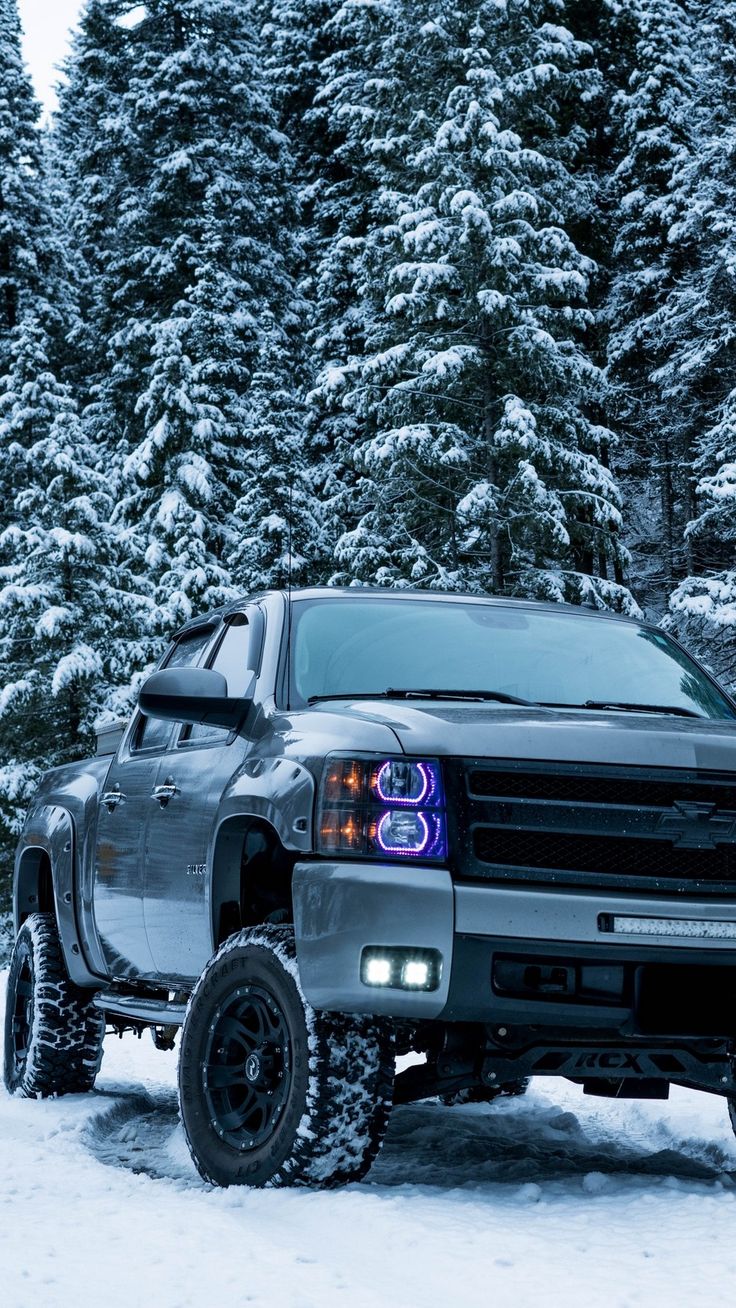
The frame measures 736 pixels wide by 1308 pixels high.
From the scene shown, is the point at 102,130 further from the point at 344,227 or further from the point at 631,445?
the point at 631,445

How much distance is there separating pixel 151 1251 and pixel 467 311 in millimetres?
21247

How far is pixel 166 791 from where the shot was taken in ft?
19.0

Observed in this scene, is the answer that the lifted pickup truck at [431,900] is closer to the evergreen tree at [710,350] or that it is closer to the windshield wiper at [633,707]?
the windshield wiper at [633,707]

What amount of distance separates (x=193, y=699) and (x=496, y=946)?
154cm

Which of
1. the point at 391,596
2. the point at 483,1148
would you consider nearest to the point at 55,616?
the point at 391,596

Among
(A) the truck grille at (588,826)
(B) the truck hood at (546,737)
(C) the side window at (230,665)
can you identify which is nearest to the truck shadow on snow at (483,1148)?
(A) the truck grille at (588,826)

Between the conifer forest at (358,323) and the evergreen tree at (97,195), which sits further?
the evergreen tree at (97,195)

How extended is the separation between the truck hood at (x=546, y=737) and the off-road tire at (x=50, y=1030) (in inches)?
121

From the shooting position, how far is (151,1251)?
3.86 meters

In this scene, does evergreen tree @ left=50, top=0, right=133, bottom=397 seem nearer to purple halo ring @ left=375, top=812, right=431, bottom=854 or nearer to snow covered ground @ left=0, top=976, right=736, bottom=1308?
snow covered ground @ left=0, top=976, right=736, bottom=1308

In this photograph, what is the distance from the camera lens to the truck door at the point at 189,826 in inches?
208

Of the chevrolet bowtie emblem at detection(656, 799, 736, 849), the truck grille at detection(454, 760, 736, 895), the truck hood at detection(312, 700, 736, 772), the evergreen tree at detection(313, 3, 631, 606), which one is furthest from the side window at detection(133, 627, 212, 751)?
the evergreen tree at detection(313, 3, 631, 606)

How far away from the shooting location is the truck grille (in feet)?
13.9

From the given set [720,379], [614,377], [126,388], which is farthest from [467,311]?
[126,388]
